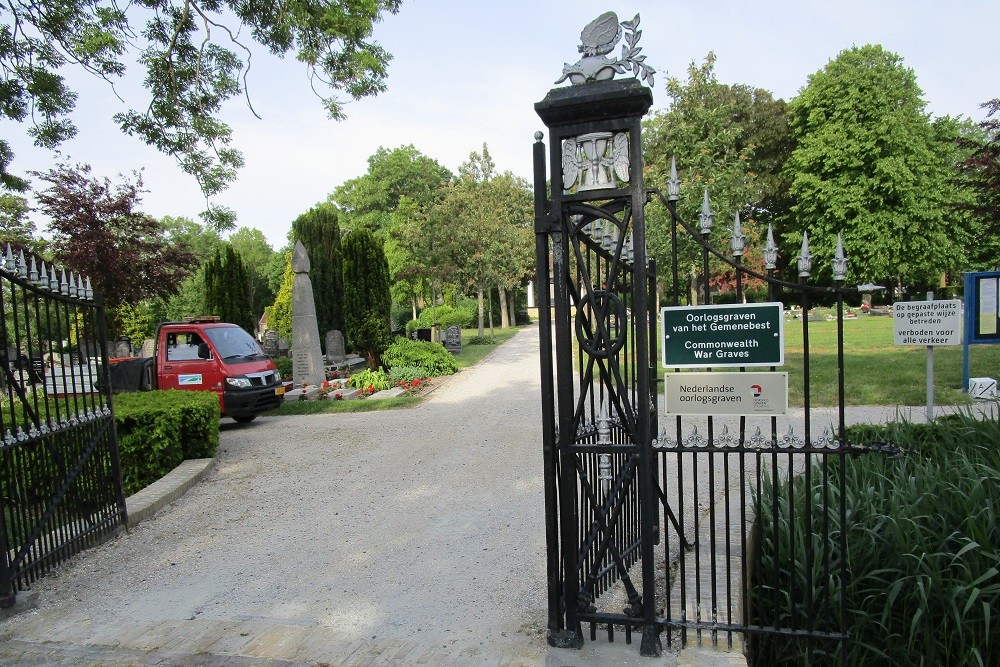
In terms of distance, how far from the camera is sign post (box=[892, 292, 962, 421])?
6273mm

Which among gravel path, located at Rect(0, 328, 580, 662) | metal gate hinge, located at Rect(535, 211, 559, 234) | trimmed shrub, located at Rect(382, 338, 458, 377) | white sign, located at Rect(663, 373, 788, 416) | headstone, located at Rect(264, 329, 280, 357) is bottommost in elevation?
gravel path, located at Rect(0, 328, 580, 662)

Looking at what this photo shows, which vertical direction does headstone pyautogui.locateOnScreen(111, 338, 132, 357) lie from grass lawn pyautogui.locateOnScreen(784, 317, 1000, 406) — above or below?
above

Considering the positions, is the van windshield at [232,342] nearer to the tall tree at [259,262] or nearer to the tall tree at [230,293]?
the tall tree at [230,293]

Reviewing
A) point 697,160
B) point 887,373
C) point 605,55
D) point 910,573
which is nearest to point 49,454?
point 605,55

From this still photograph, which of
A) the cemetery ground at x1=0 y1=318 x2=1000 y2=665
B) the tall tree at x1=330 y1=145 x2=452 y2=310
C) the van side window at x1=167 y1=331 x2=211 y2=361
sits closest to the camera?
the cemetery ground at x1=0 y1=318 x2=1000 y2=665

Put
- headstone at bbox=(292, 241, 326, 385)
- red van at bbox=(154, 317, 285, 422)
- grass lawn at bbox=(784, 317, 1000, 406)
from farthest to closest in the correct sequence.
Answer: headstone at bbox=(292, 241, 326, 385)
red van at bbox=(154, 317, 285, 422)
grass lawn at bbox=(784, 317, 1000, 406)

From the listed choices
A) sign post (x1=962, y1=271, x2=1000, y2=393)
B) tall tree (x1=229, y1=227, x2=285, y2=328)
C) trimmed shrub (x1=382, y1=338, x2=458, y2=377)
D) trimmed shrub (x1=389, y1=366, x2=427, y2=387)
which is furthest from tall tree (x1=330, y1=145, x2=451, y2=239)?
sign post (x1=962, y1=271, x2=1000, y2=393)

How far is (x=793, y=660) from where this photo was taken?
11.9ft

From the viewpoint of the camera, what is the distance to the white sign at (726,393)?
10.6 feet

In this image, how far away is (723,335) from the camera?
10.6ft

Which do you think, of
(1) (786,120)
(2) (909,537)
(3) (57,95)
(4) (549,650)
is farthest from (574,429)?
(1) (786,120)

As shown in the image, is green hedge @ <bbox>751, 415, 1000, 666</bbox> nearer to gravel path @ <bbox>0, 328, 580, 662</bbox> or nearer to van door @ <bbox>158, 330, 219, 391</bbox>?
gravel path @ <bbox>0, 328, 580, 662</bbox>

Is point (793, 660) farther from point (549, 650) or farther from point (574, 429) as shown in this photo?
point (574, 429)

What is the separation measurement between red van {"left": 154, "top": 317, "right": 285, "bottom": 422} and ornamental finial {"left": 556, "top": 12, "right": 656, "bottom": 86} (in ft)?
31.0
